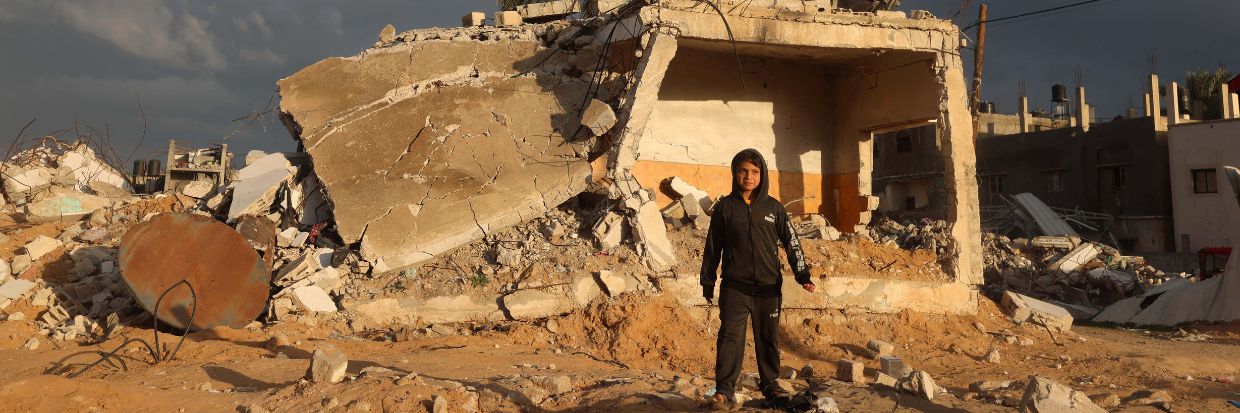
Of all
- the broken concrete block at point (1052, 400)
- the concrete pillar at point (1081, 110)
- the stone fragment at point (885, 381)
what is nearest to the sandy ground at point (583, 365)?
the stone fragment at point (885, 381)

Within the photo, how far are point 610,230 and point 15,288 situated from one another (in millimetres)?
5809

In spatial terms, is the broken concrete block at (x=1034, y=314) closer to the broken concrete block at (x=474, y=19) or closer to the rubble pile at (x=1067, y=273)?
the rubble pile at (x=1067, y=273)

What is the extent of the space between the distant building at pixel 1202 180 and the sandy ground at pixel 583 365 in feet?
65.5

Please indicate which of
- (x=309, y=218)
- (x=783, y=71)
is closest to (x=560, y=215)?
(x=309, y=218)

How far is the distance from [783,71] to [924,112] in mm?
2099

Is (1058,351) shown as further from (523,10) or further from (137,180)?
(137,180)

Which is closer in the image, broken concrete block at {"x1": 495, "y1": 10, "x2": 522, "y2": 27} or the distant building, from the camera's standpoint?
broken concrete block at {"x1": 495, "y1": 10, "x2": 522, "y2": 27}

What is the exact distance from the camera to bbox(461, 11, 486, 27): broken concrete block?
11.3m

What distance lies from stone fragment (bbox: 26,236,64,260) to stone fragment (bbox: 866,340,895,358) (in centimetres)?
869

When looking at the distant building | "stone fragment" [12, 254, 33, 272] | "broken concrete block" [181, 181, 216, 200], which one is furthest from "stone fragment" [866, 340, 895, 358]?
the distant building

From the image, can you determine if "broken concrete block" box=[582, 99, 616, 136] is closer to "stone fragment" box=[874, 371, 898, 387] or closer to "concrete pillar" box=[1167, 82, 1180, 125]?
"stone fragment" box=[874, 371, 898, 387]

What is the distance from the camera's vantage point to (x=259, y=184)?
381 inches

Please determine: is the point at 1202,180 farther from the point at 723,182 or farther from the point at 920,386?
the point at 920,386

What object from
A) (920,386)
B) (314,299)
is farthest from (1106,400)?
(314,299)
